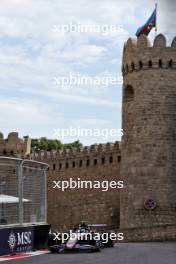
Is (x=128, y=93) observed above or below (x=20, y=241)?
above

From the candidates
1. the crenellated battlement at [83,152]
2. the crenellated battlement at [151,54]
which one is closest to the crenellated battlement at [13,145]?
the crenellated battlement at [83,152]

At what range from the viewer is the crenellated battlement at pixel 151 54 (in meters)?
39.5

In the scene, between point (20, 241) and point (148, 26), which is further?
point (148, 26)

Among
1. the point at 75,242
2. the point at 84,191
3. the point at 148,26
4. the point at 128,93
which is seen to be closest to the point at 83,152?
the point at 84,191

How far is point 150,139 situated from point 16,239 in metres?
18.8

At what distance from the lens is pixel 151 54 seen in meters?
39.7

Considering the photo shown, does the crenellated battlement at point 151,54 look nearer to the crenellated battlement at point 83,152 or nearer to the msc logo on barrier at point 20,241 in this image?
the crenellated battlement at point 83,152

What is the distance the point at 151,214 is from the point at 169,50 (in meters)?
8.97

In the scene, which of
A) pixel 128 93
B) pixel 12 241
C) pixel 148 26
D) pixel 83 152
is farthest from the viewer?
pixel 83 152

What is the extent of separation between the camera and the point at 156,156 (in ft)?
128

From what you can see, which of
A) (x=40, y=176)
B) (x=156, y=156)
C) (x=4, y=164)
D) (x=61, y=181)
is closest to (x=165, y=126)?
(x=156, y=156)

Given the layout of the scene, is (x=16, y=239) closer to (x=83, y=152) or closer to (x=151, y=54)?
(x=151, y=54)

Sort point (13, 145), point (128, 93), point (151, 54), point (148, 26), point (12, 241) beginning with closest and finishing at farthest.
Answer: point (12, 241) → point (151, 54) → point (148, 26) → point (128, 93) → point (13, 145)

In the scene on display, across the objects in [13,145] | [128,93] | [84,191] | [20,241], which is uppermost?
[128,93]
